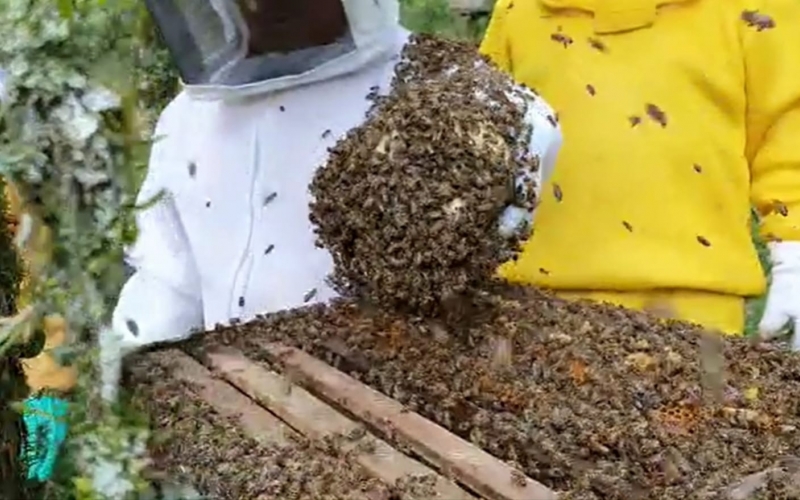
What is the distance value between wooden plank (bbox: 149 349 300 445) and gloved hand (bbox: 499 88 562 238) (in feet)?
1.23

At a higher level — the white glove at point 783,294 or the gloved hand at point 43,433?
the gloved hand at point 43,433

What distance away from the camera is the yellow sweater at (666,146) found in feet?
6.08

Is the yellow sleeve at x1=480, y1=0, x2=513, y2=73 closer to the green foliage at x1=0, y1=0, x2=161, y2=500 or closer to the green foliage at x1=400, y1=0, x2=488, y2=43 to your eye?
the green foliage at x1=400, y1=0, x2=488, y2=43

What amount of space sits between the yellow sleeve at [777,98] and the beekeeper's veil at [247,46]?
2.04ft

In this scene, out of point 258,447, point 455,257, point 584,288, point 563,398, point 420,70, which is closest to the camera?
point 258,447

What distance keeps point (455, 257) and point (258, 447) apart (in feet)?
1.17

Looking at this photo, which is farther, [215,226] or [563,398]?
[215,226]

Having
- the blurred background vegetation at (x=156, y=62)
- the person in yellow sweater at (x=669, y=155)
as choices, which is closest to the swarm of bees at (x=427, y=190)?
the blurred background vegetation at (x=156, y=62)

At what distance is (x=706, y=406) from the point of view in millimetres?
1188

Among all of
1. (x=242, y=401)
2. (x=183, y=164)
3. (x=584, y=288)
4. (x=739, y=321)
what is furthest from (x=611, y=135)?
(x=242, y=401)

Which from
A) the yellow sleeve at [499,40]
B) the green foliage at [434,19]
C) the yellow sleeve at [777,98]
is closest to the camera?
the yellow sleeve at [777,98]

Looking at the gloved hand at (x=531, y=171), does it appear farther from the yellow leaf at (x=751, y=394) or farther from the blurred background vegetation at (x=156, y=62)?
the blurred background vegetation at (x=156, y=62)

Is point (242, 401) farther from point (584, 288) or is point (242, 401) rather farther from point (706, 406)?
point (584, 288)

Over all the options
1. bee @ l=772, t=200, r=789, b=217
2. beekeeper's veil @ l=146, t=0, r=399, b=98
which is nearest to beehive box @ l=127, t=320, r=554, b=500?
beekeeper's veil @ l=146, t=0, r=399, b=98
